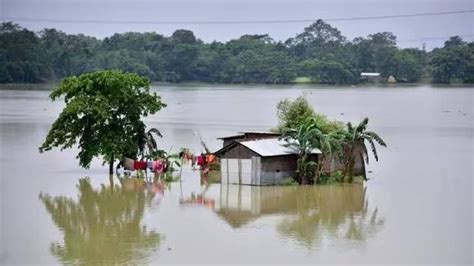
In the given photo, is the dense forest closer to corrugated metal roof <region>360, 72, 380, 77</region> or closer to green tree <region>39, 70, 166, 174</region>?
corrugated metal roof <region>360, 72, 380, 77</region>

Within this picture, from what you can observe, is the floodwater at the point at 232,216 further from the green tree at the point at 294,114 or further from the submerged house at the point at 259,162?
the green tree at the point at 294,114

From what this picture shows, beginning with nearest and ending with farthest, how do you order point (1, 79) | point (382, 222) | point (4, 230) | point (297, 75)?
point (4, 230)
point (382, 222)
point (1, 79)
point (297, 75)

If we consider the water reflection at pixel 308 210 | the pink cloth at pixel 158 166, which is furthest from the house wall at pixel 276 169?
the pink cloth at pixel 158 166

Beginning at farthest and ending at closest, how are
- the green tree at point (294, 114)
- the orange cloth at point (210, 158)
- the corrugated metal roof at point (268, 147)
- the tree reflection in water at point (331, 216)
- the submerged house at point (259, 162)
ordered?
the green tree at point (294, 114) < the orange cloth at point (210, 158) < the submerged house at point (259, 162) < the corrugated metal roof at point (268, 147) < the tree reflection in water at point (331, 216)

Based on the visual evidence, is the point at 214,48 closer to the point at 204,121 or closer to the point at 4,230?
the point at 204,121

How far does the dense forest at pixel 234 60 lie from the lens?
92125 mm

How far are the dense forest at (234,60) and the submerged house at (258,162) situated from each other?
68991mm

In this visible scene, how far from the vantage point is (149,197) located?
2094 cm

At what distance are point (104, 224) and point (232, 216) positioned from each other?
262 centimetres

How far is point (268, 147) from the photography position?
21.8m

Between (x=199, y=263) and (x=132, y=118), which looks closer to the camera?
(x=199, y=263)

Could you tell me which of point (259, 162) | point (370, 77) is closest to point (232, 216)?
point (259, 162)

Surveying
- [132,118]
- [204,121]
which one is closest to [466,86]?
[204,121]

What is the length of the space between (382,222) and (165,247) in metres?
4.77
